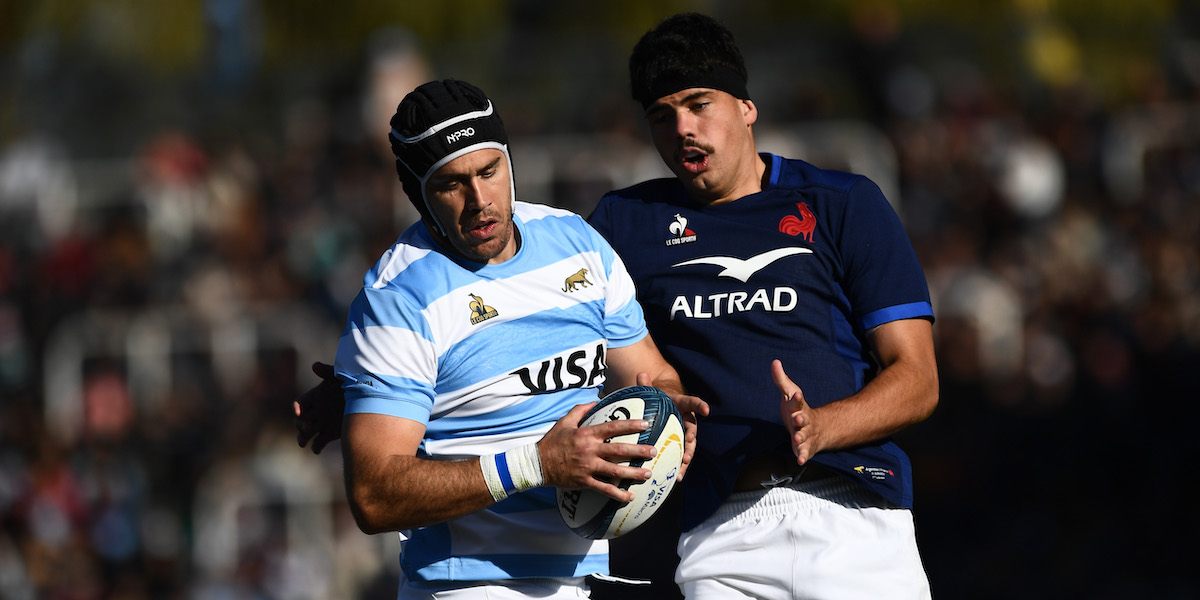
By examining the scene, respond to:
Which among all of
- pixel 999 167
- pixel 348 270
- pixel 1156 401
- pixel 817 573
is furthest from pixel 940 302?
pixel 817 573

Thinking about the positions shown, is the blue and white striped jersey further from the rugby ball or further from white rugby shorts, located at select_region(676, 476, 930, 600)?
white rugby shorts, located at select_region(676, 476, 930, 600)

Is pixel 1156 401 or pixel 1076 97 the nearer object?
pixel 1156 401

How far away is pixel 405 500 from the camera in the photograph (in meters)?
4.24

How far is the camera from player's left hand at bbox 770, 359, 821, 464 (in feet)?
14.6

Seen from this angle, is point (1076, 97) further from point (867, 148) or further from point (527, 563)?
point (527, 563)

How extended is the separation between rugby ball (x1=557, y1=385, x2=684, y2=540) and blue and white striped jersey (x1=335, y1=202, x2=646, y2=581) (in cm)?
22

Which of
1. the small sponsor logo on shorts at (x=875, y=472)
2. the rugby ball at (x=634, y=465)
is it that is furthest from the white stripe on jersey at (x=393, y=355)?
the small sponsor logo on shorts at (x=875, y=472)

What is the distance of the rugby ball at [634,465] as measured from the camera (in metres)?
4.38

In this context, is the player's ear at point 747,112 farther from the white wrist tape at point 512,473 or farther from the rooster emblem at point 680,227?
the white wrist tape at point 512,473

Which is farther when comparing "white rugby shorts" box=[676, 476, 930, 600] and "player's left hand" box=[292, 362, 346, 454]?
"player's left hand" box=[292, 362, 346, 454]

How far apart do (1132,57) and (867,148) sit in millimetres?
4692

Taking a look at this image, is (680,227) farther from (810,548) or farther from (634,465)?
(810,548)

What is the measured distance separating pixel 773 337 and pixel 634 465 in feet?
2.86

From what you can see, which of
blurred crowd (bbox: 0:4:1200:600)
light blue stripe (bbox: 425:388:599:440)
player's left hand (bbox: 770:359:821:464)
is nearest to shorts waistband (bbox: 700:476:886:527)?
player's left hand (bbox: 770:359:821:464)
